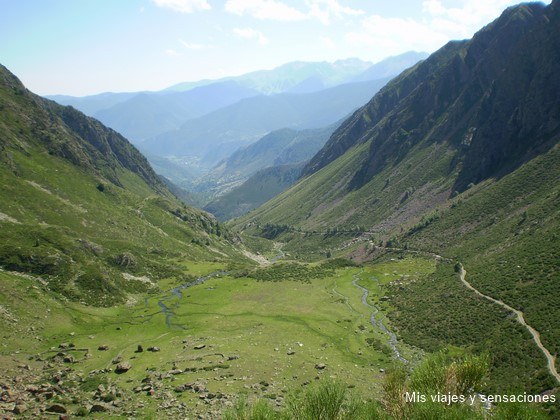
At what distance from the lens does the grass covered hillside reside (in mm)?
90356

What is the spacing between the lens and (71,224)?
128 metres

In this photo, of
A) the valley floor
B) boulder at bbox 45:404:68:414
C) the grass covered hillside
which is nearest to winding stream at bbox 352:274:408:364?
the valley floor

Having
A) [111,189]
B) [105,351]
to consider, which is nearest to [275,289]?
[105,351]

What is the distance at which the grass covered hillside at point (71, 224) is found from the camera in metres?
90.4

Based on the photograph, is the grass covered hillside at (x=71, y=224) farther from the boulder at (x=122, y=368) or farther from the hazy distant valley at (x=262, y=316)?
the boulder at (x=122, y=368)

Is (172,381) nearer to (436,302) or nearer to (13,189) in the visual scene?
(436,302)

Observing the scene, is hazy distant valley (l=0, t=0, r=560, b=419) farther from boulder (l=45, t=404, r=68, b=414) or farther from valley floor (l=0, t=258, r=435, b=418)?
valley floor (l=0, t=258, r=435, b=418)

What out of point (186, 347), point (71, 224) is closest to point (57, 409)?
point (186, 347)

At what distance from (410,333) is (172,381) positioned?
45.4 metres

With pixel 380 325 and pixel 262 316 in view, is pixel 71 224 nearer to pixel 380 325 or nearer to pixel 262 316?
pixel 262 316

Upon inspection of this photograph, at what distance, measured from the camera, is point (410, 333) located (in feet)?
253

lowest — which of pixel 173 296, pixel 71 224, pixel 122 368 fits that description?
pixel 173 296

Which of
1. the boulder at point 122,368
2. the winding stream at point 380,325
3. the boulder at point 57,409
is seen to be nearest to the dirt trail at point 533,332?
the winding stream at point 380,325

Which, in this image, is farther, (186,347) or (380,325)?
(380,325)
